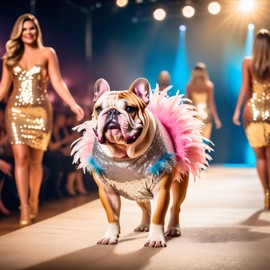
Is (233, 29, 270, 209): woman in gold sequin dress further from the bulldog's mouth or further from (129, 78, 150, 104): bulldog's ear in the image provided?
the bulldog's mouth

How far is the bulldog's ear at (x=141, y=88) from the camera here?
8.74ft

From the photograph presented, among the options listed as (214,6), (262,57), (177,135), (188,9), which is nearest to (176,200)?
(177,135)

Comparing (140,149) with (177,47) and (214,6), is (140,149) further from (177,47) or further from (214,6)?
(177,47)

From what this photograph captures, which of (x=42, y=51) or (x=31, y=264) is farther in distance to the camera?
(x=42, y=51)

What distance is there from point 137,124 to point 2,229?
5.82 ft

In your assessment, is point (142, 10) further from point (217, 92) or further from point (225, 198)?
point (225, 198)

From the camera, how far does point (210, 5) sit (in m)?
9.33

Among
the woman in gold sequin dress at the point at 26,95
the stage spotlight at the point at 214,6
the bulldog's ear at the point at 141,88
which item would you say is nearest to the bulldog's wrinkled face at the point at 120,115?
the bulldog's ear at the point at 141,88

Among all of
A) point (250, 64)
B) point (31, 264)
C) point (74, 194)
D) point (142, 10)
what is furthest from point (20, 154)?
point (142, 10)

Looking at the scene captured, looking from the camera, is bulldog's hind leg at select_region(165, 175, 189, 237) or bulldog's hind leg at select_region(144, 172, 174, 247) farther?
bulldog's hind leg at select_region(165, 175, 189, 237)

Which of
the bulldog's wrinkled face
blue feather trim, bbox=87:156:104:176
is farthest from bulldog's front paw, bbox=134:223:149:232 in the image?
the bulldog's wrinkled face

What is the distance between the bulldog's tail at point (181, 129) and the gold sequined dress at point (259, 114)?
1.40 m

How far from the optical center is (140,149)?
267 centimetres

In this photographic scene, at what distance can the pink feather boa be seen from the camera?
294 centimetres
